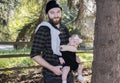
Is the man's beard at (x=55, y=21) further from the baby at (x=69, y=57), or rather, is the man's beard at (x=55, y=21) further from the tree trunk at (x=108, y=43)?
the tree trunk at (x=108, y=43)

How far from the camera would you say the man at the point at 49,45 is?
129 inches

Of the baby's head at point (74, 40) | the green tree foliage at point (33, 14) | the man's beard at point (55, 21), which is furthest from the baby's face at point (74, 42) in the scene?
the green tree foliage at point (33, 14)

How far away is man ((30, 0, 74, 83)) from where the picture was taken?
3285 mm

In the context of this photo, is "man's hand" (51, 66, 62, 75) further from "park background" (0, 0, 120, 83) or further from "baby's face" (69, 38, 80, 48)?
"park background" (0, 0, 120, 83)

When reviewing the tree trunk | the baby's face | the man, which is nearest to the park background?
the tree trunk

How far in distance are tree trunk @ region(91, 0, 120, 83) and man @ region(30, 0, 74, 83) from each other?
0.37m

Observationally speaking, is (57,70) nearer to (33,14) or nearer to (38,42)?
(38,42)

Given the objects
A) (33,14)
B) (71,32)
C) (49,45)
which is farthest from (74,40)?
(33,14)

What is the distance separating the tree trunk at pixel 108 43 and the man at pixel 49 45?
0.37m

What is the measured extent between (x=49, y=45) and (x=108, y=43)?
0.62 m

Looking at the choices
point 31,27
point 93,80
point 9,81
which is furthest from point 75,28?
point 93,80

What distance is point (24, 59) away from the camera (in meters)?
10.5

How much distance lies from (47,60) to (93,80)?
2.08ft

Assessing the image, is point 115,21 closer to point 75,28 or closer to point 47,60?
point 47,60
